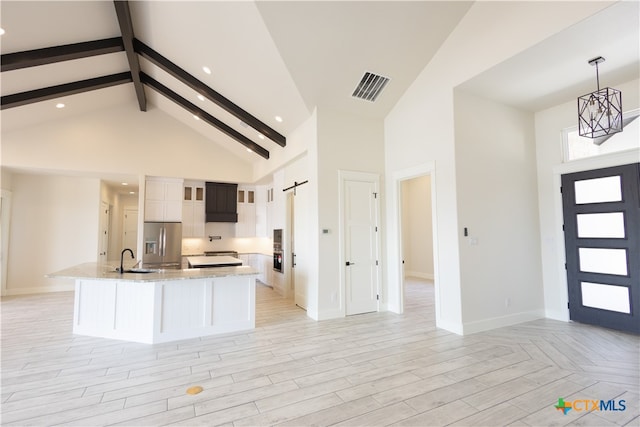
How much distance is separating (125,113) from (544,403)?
8.86 meters

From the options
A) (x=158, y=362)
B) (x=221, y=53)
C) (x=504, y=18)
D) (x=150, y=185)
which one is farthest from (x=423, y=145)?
(x=150, y=185)

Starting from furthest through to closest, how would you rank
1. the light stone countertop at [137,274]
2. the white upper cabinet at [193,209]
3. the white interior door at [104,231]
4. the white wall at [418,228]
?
the white wall at [418,228]
the white upper cabinet at [193,209]
the white interior door at [104,231]
the light stone countertop at [137,274]

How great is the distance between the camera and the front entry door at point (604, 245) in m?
3.94

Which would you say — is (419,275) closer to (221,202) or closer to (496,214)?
(496,214)

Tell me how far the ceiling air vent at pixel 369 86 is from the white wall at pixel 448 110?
0.52m

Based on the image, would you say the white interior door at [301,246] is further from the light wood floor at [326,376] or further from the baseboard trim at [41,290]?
the baseboard trim at [41,290]

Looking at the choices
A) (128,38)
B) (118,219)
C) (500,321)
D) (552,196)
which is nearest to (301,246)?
(500,321)

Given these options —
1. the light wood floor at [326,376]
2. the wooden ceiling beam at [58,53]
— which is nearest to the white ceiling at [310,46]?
the wooden ceiling beam at [58,53]

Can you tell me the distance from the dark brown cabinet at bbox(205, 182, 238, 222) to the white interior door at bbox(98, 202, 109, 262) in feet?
8.63

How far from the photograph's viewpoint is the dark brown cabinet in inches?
318

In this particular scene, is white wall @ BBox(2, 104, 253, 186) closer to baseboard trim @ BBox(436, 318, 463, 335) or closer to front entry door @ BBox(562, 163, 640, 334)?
baseboard trim @ BBox(436, 318, 463, 335)

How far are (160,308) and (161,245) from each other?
396 cm

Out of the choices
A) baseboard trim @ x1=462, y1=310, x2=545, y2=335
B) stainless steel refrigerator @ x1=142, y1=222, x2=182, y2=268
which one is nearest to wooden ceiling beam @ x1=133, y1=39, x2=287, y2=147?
stainless steel refrigerator @ x1=142, y1=222, x2=182, y2=268

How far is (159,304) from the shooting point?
12.3 ft
